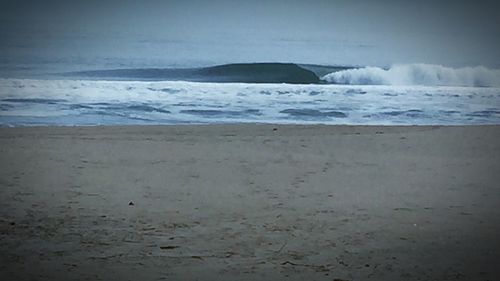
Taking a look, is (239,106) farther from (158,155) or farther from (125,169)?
(125,169)

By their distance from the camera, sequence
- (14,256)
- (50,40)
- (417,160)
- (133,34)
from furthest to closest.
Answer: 1. (133,34)
2. (50,40)
3. (417,160)
4. (14,256)

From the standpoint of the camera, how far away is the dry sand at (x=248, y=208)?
3168mm

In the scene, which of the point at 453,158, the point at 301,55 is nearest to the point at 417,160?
the point at 453,158

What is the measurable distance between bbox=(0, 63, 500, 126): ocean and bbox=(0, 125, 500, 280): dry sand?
9.53 feet

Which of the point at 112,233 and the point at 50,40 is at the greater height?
the point at 50,40

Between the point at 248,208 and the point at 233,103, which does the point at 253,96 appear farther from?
the point at 248,208

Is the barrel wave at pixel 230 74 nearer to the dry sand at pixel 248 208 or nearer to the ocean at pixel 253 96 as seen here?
the ocean at pixel 253 96

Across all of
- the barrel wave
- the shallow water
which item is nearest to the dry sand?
the shallow water

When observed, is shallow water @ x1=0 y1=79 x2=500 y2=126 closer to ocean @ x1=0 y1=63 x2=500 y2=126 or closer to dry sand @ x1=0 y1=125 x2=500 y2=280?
ocean @ x1=0 y1=63 x2=500 y2=126

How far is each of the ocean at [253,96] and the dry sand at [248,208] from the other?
9.53 ft

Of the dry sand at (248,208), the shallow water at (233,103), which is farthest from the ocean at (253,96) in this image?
the dry sand at (248,208)

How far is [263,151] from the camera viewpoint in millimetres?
6340

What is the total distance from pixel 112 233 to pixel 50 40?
27.2 feet

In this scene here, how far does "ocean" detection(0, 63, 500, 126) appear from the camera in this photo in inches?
390
